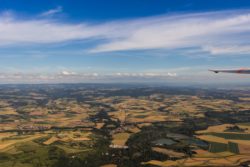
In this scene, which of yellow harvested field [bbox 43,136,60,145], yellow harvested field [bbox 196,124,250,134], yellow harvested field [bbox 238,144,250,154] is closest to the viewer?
yellow harvested field [bbox 238,144,250,154]

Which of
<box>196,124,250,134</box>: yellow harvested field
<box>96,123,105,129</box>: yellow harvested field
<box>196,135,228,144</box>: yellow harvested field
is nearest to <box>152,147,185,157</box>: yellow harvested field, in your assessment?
<box>196,135,228,144</box>: yellow harvested field

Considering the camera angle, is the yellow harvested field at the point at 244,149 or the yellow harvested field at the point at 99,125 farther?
the yellow harvested field at the point at 99,125

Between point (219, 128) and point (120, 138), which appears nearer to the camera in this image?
point (120, 138)

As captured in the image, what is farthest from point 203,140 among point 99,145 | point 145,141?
point 99,145

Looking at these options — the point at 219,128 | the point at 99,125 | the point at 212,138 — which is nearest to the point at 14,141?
the point at 99,125

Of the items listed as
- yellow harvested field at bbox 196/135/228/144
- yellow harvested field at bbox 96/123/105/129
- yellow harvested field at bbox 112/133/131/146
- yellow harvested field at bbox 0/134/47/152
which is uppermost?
yellow harvested field at bbox 196/135/228/144

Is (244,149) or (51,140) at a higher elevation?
(244,149)

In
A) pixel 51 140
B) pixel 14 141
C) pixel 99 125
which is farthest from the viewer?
pixel 99 125

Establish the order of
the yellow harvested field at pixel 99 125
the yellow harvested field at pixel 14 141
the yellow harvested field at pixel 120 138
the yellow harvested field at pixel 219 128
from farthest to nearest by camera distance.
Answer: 1. the yellow harvested field at pixel 99 125
2. the yellow harvested field at pixel 219 128
3. the yellow harvested field at pixel 120 138
4. the yellow harvested field at pixel 14 141

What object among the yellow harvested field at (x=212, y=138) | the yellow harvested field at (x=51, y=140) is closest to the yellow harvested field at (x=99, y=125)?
the yellow harvested field at (x=51, y=140)

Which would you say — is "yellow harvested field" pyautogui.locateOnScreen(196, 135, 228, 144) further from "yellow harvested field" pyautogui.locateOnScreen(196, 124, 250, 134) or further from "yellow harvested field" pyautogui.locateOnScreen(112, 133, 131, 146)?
"yellow harvested field" pyautogui.locateOnScreen(112, 133, 131, 146)

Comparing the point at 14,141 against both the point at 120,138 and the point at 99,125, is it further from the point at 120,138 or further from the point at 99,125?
the point at 99,125

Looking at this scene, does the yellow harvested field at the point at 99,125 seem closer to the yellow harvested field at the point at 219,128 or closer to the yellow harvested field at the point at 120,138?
the yellow harvested field at the point at 120,138
